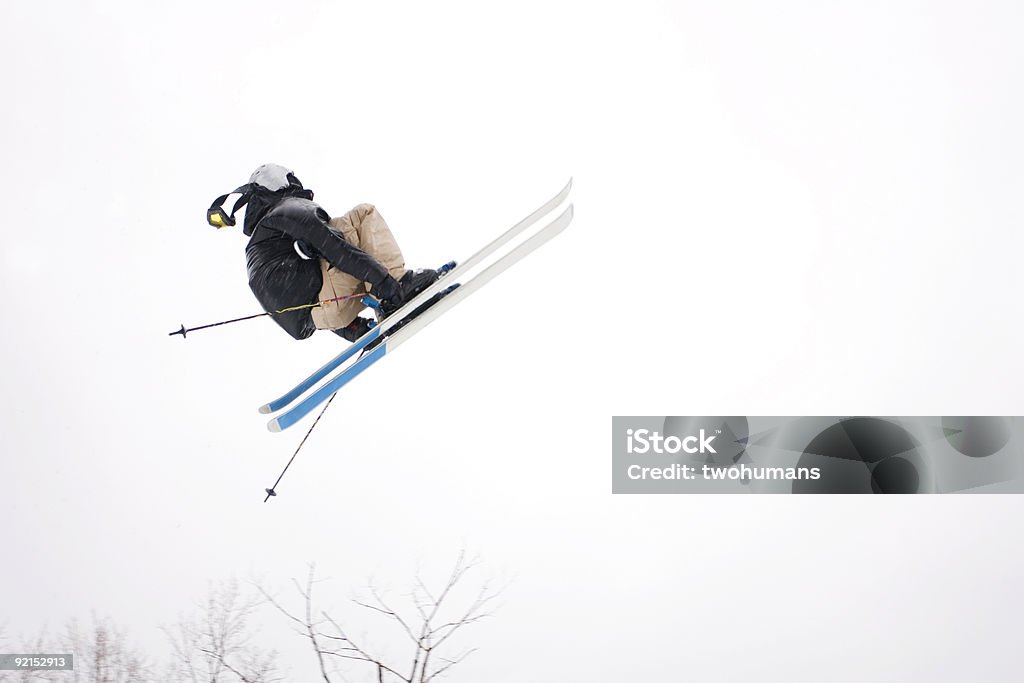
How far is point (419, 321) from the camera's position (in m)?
4.65

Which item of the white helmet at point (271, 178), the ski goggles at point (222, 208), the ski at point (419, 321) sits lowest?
the ski at point (419, 321)

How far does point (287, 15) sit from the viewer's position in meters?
14.3

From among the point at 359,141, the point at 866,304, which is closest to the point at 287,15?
the point at 359,141

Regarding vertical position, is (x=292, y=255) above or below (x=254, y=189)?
below

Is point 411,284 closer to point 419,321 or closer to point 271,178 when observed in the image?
point 419,321

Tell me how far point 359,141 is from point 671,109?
5.44 meters

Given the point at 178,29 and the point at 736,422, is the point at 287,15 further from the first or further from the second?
the point at 736,422

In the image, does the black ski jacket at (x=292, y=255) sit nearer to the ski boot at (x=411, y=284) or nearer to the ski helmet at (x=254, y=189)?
the ski helmet at (x=254, y=189)

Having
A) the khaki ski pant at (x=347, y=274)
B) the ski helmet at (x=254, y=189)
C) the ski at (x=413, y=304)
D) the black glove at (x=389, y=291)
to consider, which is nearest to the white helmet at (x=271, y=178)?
the ski helmet at (x=254, y=189)

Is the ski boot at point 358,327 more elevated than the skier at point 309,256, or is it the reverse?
the skier at point 309,256

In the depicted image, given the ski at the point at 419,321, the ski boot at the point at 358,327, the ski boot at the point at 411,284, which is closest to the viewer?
the ski at the point at 419,321

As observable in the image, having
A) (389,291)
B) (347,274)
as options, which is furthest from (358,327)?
(389,291)

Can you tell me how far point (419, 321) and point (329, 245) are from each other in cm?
52

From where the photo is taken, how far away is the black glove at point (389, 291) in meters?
4.60
